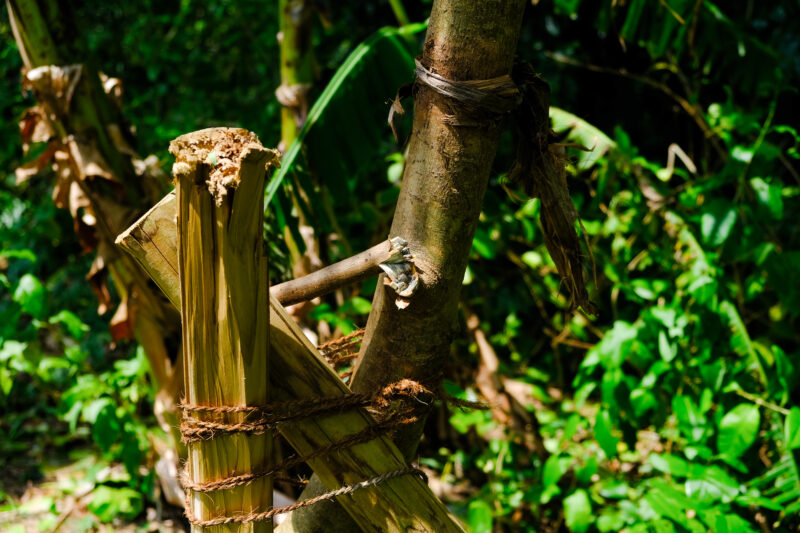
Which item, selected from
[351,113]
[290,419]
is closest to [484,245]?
[351,113]

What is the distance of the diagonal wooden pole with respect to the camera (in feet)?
2.95

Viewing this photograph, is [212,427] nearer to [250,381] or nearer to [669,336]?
[250,381]

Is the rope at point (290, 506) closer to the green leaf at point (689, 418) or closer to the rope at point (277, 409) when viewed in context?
the rope at point (277, 409)

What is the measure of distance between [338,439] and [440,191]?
0.37 metres

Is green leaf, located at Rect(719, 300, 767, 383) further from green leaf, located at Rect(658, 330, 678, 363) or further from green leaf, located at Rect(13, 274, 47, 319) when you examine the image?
green leaf, located at Rect(13, 274, 47, 319)

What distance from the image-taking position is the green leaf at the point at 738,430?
1.58m

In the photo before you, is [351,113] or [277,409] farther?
[351,113]

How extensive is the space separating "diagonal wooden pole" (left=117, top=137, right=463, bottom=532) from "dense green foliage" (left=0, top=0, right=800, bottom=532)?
45 cm

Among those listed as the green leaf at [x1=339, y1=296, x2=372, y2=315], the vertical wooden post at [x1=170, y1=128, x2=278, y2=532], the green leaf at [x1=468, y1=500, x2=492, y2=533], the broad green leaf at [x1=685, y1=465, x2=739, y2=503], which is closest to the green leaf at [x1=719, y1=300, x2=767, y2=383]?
the broad green leaf at [x1=685, y1=465, x2=739, y2=503]

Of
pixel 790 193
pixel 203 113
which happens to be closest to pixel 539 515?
pixel 790 193

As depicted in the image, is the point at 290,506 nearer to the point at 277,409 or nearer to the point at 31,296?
the point at 277,409

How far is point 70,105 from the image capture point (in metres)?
1.82

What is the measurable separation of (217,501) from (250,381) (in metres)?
0.17

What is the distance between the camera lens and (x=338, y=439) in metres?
0.90
